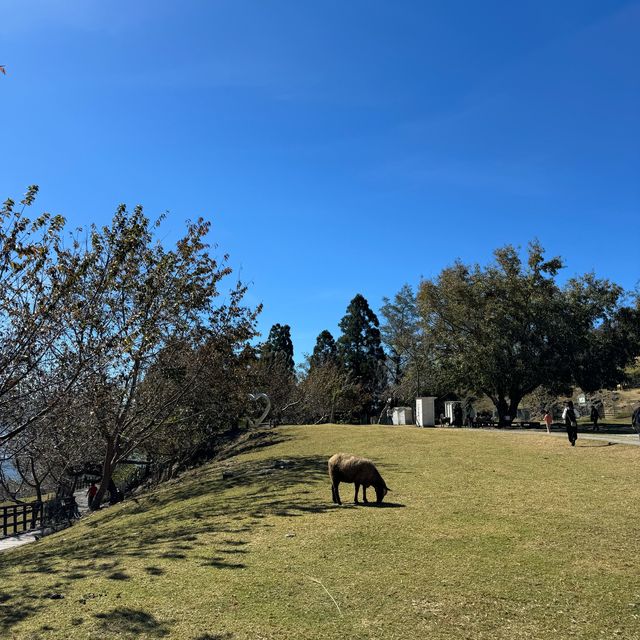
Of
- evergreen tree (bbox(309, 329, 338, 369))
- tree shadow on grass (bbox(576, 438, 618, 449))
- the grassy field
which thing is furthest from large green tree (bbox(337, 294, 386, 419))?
the grassy field

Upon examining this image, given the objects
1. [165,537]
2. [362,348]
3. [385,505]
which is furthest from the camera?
[362,348]

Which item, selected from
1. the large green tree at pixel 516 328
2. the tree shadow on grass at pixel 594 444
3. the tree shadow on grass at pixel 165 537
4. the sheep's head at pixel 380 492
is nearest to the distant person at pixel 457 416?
the large green tree at pixel 516 328

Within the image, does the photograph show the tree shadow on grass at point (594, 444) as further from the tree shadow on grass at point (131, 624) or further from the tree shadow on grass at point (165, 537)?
the tree shadow on grass at point (131, 624)

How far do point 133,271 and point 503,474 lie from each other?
11476 millimetres

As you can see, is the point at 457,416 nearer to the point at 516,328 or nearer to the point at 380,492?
the point at 516,328

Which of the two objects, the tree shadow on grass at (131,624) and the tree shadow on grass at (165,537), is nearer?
→ the tree shadow on grass at (131,624)

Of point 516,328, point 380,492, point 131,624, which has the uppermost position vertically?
point 516,328

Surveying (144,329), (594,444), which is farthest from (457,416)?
(144,329)

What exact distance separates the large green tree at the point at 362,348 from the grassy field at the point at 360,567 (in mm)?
47538

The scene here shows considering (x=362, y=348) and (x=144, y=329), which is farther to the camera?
(x=362, y=348)

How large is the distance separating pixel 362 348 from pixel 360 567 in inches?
2231

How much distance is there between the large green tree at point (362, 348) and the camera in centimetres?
6166

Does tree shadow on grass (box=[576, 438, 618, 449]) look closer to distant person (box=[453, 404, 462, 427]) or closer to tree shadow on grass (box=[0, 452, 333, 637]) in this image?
tree shadow on grass (box=[0, 452, 333, 637])

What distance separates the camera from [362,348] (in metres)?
63.6
